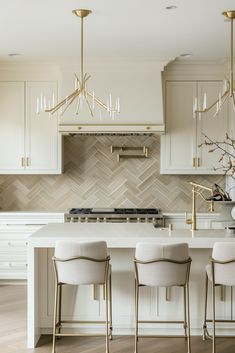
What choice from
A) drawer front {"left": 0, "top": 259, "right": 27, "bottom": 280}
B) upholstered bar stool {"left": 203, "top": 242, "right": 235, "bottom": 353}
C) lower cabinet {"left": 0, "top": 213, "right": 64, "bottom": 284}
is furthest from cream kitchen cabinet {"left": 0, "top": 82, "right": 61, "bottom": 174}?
upholstered bar stool {"left": 203, "top": 242, "right": 235, "bottom": 353}

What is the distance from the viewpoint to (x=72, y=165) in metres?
7.35

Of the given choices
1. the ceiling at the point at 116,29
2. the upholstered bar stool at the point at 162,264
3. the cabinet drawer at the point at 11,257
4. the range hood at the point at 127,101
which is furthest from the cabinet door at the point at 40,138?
the upholstered bar stool at the point at 162,264

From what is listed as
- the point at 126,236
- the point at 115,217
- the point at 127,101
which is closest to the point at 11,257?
the point at 115,217

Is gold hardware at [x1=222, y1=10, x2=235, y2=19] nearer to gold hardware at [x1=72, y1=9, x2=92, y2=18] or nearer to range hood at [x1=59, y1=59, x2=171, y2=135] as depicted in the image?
gold hardware at [x1=72, y1=9, x2=92, y2=18]

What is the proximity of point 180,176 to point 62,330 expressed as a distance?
3.15 metres

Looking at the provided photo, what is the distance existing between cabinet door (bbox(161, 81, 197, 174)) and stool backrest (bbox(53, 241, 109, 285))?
9.76ft

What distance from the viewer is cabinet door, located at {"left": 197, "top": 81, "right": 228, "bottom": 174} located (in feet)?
22.8

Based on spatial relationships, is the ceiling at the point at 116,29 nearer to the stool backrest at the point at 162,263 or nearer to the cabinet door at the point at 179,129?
the cabinet door at the point at 179,129

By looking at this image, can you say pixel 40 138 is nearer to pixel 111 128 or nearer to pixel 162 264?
pixel 111 128

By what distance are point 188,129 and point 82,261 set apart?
3266 millimetres

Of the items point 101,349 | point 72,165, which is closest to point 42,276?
point 101,349

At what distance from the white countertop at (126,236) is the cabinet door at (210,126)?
224cm

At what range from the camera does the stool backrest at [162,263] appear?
13.4 feet

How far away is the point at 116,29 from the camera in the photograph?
5301 millimetres
